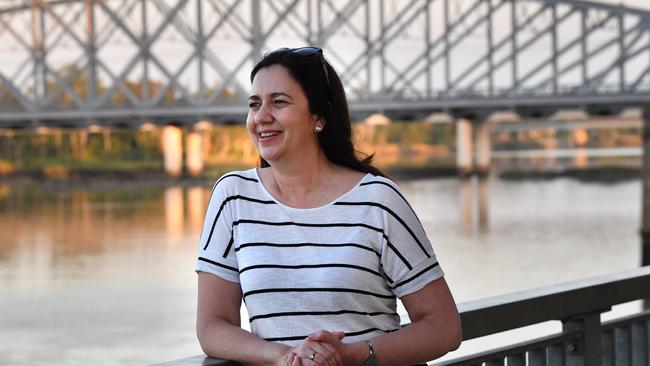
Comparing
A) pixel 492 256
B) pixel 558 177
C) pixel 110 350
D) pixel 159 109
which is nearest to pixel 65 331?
pixel 110 350

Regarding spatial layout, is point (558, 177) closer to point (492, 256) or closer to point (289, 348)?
point (492, 256)

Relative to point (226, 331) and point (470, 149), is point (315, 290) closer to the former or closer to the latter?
point (226, 331)

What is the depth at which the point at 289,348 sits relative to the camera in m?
3.29

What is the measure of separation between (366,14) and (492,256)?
161 feet

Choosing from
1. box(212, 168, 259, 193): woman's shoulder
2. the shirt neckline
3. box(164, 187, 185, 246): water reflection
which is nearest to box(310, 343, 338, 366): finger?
the shirt neckline

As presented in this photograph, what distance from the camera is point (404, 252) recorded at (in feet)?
11.0

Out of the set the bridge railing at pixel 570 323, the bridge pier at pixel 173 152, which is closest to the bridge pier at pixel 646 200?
the bridge railing at pixel 570 323

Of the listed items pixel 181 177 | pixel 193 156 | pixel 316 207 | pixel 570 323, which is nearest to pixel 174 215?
pixel 181 177

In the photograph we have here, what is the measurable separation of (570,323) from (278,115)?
4.41 ft

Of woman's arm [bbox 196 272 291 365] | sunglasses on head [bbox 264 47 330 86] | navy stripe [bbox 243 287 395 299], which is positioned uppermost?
sunglasses on head [bbox 264 47 330 86]

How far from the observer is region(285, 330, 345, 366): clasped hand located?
3.16 m

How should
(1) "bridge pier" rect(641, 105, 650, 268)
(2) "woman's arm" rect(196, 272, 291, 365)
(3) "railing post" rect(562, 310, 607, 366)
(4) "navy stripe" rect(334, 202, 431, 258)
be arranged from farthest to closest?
(1) "bridge pier" rect(641, 105, 650, 268)
(3) "railing post" rect(562, 310, 607, 366)
(4) "navy stripe" rect(334, 202, 431, 258)
(2) "woman's arm" rect(196, 272, 291, 365)

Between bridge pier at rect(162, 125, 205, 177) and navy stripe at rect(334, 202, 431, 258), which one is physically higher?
bridge pier at rect(162, 125, 205, 177)

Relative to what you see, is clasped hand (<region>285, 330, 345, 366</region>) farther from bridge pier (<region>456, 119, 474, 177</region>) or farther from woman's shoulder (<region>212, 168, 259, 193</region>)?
bridge pier (<region>456, 119, 474, 177</region>)
